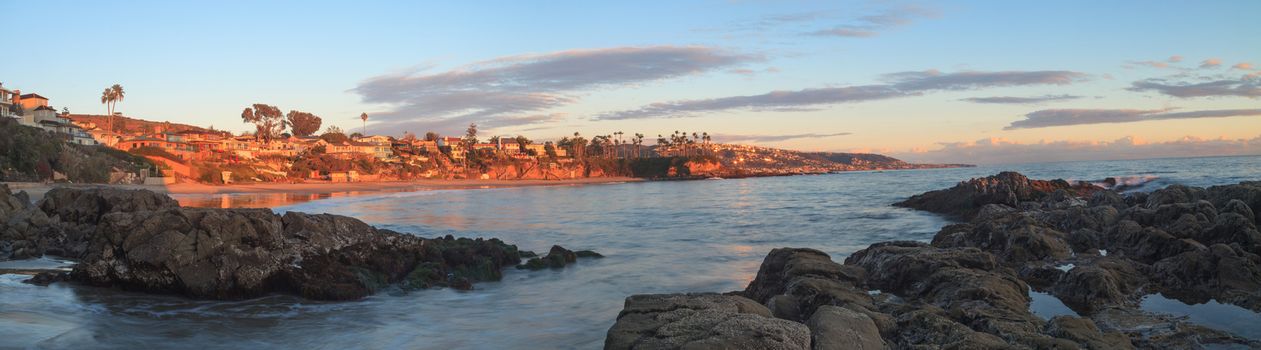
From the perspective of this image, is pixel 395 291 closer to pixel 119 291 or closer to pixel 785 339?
pixel 119 291

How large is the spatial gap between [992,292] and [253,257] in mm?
10552

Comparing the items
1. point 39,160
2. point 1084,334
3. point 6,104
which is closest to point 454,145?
point 6,104

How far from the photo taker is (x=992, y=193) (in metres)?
28.4

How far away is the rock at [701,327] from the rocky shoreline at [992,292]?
1cm

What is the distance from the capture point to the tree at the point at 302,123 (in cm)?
16238

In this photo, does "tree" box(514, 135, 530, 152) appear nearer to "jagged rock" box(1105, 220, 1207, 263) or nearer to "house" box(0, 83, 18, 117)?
"house" box(0, 83, 18, 117)

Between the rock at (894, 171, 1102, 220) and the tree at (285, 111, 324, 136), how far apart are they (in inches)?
6242

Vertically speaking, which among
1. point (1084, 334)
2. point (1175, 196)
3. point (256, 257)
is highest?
point (1175, 196)

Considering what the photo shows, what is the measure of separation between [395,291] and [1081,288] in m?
10.4

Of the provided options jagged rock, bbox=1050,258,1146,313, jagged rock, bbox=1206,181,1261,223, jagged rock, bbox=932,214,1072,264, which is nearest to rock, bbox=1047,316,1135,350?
jagged rock, bbox=1050,258,1146,313

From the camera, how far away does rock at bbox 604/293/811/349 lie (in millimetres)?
4738

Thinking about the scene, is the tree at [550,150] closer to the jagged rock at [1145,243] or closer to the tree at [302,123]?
the tree at [302,123]

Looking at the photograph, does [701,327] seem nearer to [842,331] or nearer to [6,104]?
[842,331]

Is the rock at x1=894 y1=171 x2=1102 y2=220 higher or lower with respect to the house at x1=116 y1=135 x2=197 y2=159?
lower
